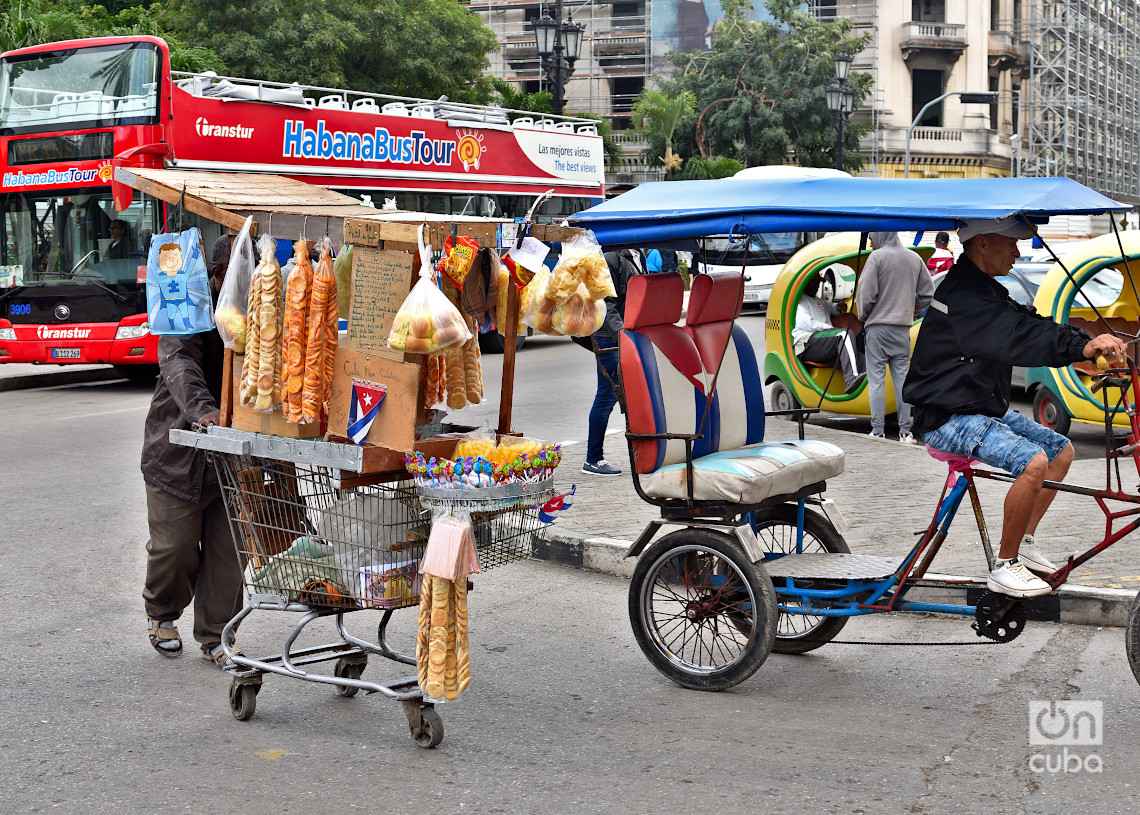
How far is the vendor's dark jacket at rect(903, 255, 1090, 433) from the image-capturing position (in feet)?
15.2

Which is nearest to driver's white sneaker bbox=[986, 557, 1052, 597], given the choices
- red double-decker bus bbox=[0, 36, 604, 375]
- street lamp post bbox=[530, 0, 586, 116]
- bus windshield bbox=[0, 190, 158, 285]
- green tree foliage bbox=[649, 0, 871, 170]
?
red double-decker bus bbox=[0, 36, 604, 375]

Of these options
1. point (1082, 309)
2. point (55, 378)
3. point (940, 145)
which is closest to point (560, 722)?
point (1082, 309)

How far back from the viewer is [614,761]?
4.12 meters

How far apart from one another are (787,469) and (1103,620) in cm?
177

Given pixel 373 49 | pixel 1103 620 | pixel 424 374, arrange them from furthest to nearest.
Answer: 1. pixel 373 49
2. pixel 1103 620
3. pixel 424 374

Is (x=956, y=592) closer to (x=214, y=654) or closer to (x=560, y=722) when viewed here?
(x=560, y=722)

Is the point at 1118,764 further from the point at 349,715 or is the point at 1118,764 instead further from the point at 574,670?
the point at 349,715

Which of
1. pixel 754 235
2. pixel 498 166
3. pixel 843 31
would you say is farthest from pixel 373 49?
pixel 754 235

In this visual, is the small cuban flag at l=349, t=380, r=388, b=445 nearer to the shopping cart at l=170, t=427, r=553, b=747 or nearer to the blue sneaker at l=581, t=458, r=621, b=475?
the shopping cart at l=170, t=427, r=553, b=747

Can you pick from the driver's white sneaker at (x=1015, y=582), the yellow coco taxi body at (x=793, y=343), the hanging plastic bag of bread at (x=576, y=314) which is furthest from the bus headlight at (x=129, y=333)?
the driver's white sneaker at (x=1015, y=582)

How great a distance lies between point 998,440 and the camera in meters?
4.65

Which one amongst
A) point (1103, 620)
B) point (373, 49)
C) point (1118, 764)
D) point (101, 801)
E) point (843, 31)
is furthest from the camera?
point (843, 31)

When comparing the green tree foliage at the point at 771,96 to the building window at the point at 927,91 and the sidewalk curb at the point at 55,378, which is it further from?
the sidewalk curb at the point at 55,378

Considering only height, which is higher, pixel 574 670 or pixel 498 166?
pixel 498 166
